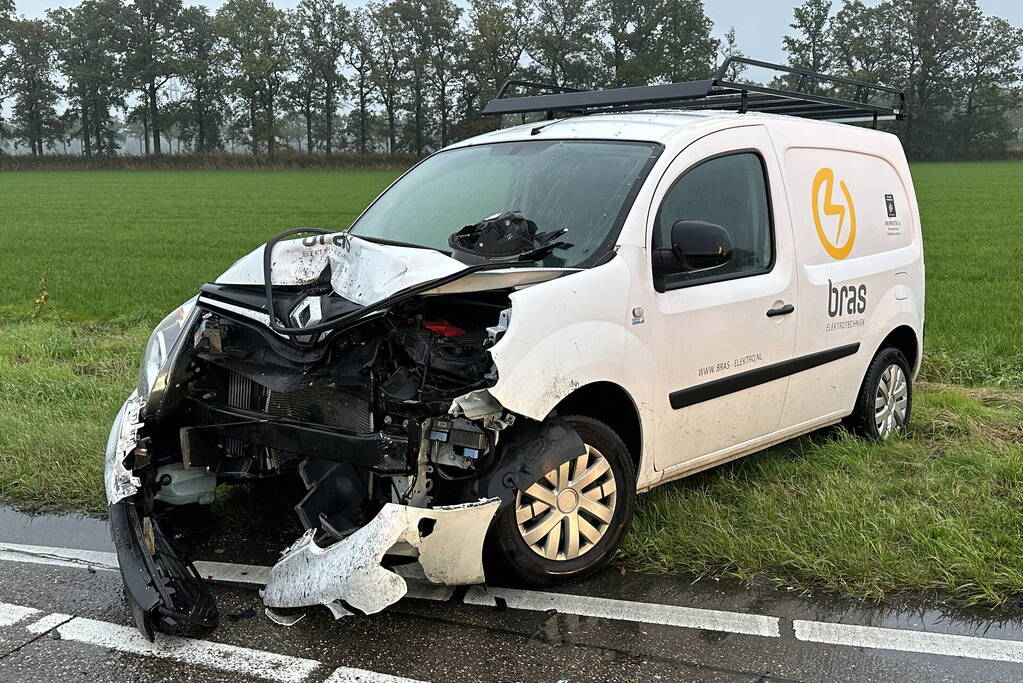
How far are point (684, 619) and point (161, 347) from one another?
2.44 metres

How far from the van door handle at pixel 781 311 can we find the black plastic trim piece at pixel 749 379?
239 millimetres

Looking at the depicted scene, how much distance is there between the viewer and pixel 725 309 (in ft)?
14.7

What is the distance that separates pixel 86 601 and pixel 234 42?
102 meters

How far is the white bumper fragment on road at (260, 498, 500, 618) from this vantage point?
11.1ft

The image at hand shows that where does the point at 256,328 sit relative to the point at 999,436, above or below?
above

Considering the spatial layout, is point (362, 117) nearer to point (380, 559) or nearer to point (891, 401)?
point (891, 401)

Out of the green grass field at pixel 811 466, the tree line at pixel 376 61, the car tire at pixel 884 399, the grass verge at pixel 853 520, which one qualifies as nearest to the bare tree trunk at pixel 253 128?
the tree line at pixel 376 61

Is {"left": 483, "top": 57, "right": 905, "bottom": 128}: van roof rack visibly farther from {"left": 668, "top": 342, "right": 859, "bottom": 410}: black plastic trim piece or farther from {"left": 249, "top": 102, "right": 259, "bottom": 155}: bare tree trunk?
{"left": 249, "top": 102, "right": 259, "bottom": 155}: bare tree trunk

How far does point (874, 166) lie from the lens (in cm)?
578

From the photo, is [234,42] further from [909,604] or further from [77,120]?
[909,604]

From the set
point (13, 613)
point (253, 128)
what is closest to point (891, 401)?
point (13, 613)

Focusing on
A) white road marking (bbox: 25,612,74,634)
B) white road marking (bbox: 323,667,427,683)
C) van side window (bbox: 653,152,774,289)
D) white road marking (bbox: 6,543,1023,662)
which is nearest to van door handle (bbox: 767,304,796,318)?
van side window (bbox: 653,152,774,289)

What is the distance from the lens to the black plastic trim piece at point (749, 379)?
Answer: 14.3 feet

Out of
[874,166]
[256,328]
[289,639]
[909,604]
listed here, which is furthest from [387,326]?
[874,166]
